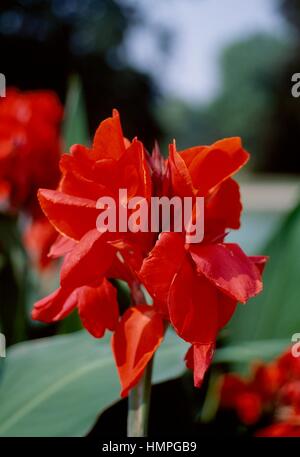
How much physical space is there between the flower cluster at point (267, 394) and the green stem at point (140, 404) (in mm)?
287

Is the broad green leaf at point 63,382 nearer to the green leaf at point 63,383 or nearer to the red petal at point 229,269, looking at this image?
the green leaf at point 63,383

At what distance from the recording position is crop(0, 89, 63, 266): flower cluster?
42.2 inches

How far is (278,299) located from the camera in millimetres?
906

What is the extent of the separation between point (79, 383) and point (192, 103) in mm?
27768

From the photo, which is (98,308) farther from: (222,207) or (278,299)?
(278,299)

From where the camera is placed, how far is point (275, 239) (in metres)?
0.94

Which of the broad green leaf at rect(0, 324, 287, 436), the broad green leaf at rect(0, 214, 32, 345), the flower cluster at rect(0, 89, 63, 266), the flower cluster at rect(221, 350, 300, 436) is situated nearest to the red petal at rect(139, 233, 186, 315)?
the broad green leaf at rect(0, 324, 287, 436)

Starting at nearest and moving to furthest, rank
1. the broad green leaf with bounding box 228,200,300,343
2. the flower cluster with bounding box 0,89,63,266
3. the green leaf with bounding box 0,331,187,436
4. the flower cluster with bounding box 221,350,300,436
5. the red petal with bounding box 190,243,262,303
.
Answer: the red petal with bounding box 190,243,262,303 < the green leaf with bounding box 0,331,187,436 < the flower cluster with bounding box 221,350,300,436 < the broad green leaf with bounding box 228,200,300,343 < the flower cluster with bounding box 0,89,63,266

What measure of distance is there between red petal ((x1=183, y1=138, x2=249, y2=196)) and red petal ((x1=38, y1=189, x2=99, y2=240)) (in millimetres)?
69

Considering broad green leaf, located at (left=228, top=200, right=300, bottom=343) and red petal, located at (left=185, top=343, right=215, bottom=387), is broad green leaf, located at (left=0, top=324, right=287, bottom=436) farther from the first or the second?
broad green leaf, located at (left=228, top=200, right=300, bottom=343)

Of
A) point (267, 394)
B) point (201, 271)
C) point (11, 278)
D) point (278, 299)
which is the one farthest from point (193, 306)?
point (11, 278)
